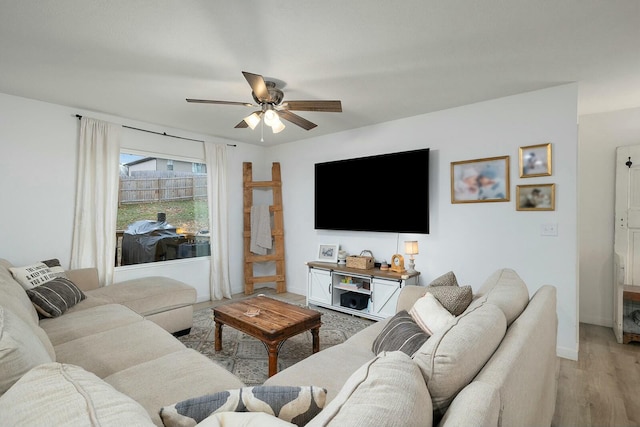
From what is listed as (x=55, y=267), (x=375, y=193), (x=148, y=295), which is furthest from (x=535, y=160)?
(x=55, y=267)

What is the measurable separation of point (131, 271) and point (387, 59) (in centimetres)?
386

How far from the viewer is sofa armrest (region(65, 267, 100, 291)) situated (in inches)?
127

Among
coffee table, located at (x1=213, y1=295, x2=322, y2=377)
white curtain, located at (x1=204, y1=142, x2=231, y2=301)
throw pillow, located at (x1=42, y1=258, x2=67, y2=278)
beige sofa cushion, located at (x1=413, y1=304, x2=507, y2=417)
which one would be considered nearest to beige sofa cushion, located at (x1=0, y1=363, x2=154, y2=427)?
beige sofa cushion, located at (x1=413, y1=304, x2=507, y2=417)

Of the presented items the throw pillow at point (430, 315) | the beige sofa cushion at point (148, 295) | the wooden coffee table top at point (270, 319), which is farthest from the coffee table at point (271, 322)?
the throw pillow at point (430, 315)

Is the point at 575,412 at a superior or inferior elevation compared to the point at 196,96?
inferior

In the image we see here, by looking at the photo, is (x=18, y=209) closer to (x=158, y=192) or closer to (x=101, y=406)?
(x=158, y=192)

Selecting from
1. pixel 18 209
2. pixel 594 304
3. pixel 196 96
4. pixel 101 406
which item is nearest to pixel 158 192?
pixel 18 209

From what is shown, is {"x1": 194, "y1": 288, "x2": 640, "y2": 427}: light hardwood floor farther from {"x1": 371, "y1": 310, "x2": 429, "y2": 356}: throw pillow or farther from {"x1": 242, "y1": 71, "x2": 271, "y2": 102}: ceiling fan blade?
{"x1": 242, "y1": 71, "x2": 271, "y2": 102}: ceiling fan blade

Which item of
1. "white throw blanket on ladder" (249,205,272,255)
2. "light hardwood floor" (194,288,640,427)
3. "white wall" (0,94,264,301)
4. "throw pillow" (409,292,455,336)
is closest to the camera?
"throw pillow" (409,292,455,336)

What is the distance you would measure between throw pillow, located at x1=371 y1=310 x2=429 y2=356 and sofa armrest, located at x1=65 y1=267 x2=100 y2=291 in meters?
3.10

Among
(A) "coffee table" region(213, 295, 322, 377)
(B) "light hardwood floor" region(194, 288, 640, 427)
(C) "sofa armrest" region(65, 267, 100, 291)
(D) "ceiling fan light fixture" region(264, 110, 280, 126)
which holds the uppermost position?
(D) "ceiling fan light fixture" region(264, 110, 280, 126)

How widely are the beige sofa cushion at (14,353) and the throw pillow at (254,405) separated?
1.52ft

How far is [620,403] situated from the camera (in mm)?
2162

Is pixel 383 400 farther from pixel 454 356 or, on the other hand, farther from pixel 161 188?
pixel 161 188
